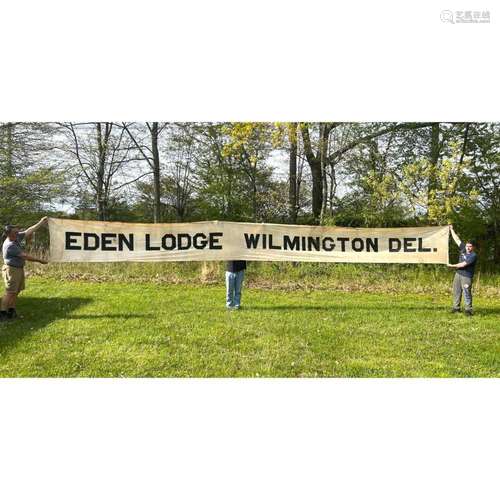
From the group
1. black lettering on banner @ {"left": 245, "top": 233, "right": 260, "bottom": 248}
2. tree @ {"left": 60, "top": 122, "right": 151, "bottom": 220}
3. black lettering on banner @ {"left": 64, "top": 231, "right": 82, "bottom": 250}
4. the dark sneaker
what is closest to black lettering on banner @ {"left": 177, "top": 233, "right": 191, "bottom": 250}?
black lettering on banner @ {"left": 245, "top": 233, "right": 260, "bottom": 248}

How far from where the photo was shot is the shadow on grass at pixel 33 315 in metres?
3.38

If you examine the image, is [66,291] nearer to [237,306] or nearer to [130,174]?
[130,174]

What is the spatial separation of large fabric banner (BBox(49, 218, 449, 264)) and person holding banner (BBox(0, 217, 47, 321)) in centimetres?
21

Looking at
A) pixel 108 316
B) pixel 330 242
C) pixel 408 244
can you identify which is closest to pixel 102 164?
pixel 108 316

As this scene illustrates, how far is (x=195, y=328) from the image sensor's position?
3.59 metres

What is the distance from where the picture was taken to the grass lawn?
10.8 feet

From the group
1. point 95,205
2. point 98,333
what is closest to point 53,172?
point 95,205

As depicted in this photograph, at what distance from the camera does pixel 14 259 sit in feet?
11.8

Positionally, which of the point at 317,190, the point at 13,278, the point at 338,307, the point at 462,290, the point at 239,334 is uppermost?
the point at 317,190

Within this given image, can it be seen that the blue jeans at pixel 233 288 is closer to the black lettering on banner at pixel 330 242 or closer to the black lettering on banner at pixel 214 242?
the black lettering on banner at pixel 214 242

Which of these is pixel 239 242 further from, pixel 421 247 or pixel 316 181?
pixel 421 247

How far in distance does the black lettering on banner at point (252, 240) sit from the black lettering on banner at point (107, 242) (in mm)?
1266

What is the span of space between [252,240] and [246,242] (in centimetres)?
6
